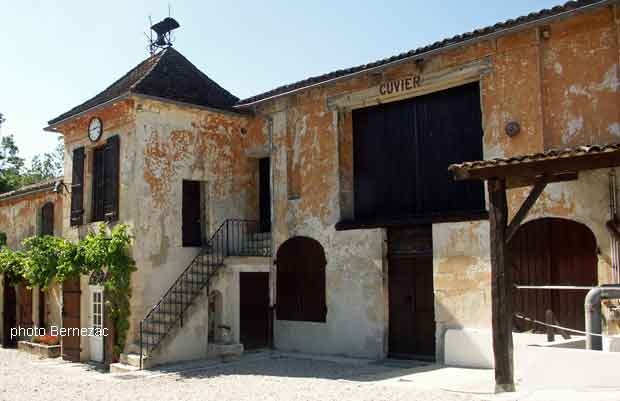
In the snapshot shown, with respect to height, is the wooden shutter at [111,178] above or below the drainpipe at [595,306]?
above

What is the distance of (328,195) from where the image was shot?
1405cm

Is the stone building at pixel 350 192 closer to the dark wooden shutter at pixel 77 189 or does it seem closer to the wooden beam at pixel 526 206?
Result: the dark wooden shutter at pixel 77 189

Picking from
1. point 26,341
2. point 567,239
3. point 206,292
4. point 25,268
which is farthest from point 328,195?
point 26,341

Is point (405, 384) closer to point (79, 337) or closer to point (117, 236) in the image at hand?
point (117, 236)

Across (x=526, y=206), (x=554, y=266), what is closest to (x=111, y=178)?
(x=554, y=266)

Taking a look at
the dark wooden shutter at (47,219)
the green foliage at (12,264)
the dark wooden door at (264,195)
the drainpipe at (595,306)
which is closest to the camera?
the drainpipe at (595,306)

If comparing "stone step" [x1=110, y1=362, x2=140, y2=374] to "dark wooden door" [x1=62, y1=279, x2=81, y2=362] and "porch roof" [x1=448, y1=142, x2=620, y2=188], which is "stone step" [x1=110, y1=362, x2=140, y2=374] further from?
"porch roof" [x1=448, y1=142, x2=620, y2=188]

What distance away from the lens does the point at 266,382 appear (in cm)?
1090

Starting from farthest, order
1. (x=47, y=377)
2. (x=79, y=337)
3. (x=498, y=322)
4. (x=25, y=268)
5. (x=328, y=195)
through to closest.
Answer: (x=25, y=268) → (x=79, y=337) → (x=328, y=195) → (x=47, y=377) → (x=498, y=322)

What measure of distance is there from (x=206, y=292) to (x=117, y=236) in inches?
93.6

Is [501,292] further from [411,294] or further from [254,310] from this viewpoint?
[254,310]

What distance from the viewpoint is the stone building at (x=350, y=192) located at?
10.4 meters

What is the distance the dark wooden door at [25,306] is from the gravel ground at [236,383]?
5.56m

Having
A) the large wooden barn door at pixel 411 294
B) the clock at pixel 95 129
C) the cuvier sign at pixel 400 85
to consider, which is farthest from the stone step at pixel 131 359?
the cuvier sign at pixel 400 85
